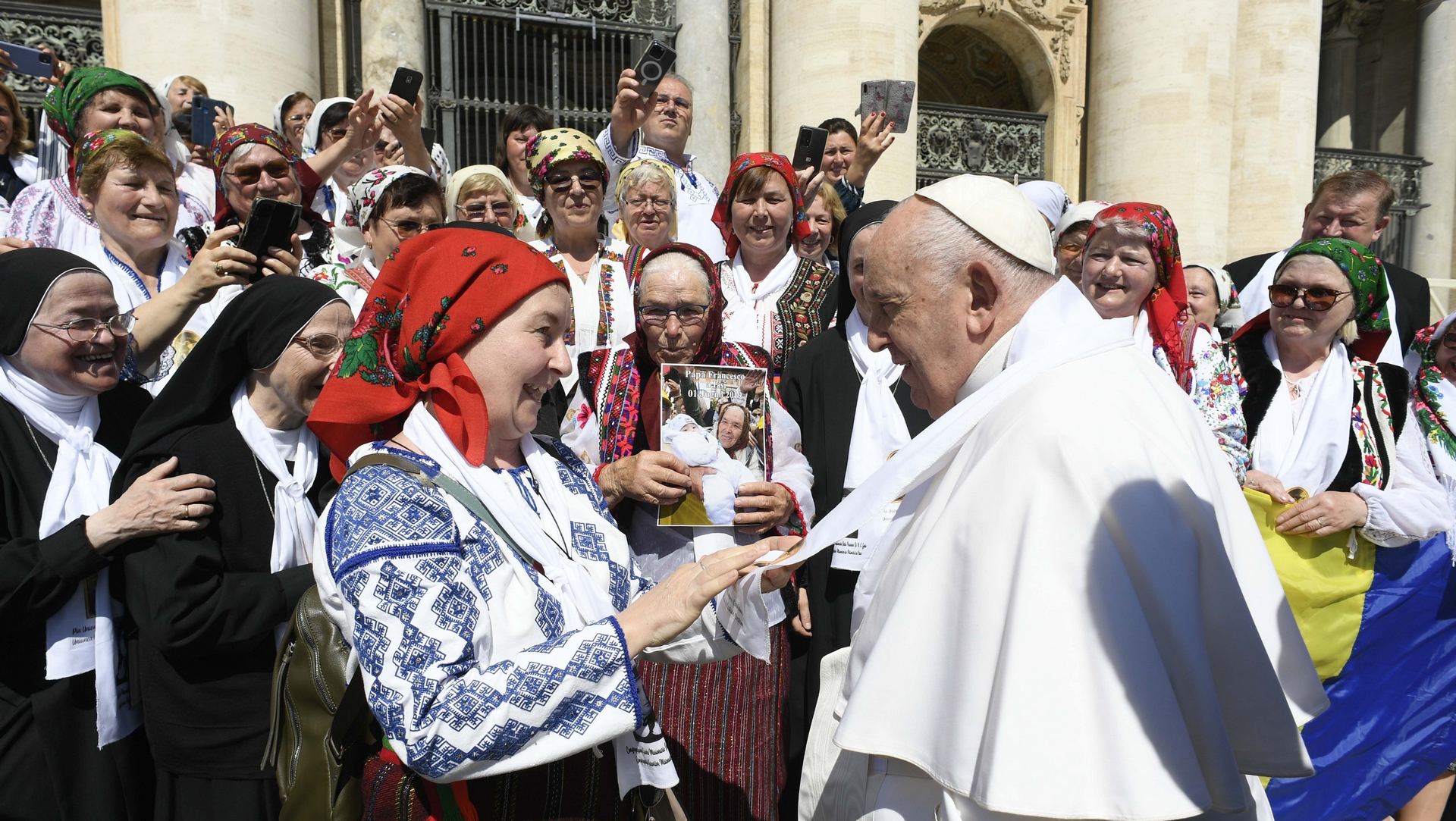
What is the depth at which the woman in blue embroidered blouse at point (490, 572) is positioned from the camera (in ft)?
5.71

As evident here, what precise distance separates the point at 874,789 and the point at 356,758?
1069 mm

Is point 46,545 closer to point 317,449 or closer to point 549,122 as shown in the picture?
point 317,449

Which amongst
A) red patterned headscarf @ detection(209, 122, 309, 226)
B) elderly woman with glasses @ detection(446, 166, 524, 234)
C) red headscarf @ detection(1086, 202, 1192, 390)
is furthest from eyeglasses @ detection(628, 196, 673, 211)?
red headscarf @ detection(1086, 202, 1192, 390)

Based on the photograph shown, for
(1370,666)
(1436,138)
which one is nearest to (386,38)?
(1370,666)

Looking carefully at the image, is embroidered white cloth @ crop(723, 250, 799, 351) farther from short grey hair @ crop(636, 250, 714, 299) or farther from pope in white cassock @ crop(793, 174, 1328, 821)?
pope in white cassock @ crop(793, 174, 1328, 821)

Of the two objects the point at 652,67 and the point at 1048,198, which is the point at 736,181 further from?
the point at 1048,198

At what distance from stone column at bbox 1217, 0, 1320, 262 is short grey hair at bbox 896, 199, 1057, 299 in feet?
37.7

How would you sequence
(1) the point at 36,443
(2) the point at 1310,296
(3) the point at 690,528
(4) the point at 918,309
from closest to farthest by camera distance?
(4) the point at 918,309, (1) the point at 36,443, (3) the point at 690,528, (2) the point at 1310,296

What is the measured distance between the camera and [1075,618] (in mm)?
1580

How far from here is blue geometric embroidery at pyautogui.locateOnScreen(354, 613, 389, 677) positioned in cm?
174

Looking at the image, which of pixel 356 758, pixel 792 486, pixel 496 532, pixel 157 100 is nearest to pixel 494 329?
pixel 496 532

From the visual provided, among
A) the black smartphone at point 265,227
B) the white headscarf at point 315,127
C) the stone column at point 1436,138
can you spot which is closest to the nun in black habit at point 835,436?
the black smartphone at point 265,227

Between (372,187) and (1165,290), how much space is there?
355 centimetres

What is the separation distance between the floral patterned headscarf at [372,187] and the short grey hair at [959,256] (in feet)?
9.69
